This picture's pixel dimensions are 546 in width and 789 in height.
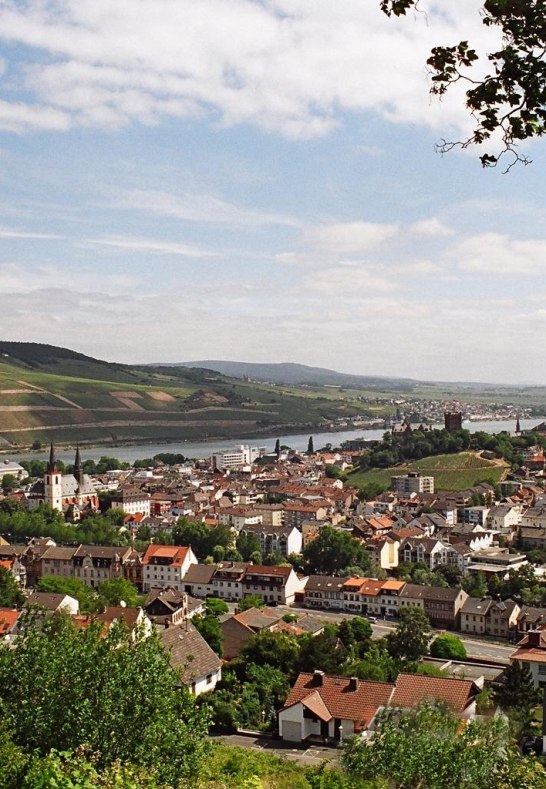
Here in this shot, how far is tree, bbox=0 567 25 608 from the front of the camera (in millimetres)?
25766

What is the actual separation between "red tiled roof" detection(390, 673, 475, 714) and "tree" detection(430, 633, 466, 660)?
7.07 meters

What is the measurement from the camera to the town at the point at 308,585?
667 inches

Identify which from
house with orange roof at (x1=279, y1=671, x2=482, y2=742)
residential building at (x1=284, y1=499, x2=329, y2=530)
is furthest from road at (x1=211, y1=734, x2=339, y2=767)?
residential building at (x1=284, y1=499, x2=329, y2=530)

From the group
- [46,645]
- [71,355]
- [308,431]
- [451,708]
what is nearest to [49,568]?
[451,708]

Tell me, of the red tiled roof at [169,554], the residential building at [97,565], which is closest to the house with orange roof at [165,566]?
the red tiled roof at [169,554]

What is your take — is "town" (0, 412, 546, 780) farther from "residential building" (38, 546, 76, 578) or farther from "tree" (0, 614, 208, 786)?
"tree" (0, 614, 208, 786)

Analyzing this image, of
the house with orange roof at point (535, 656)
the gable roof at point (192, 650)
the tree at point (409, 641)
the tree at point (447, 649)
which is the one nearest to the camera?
the gable roof at point (192, 650)

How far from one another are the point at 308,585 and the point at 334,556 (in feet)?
12.8

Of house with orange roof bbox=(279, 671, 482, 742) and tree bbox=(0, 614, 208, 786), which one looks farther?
house with orange roof bbox=(279, 671, 482, 742)

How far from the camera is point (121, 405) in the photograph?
118188 mm

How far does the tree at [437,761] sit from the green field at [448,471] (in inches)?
1876

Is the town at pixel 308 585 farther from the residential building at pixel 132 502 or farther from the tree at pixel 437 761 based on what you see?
the tree at pixel 437 761

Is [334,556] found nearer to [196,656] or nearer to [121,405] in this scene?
[196,656]

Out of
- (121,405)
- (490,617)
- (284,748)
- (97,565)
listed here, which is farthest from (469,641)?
(121,405)
